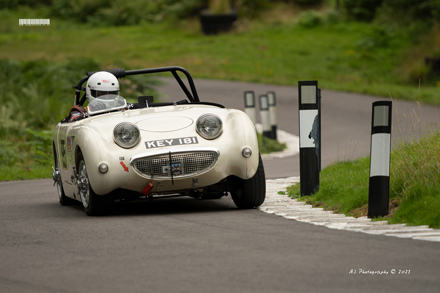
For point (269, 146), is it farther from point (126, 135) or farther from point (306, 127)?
point (126, 135)

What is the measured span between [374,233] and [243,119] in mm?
2220

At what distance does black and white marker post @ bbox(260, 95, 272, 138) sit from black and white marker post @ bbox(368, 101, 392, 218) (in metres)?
10.4

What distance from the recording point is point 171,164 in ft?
23.1

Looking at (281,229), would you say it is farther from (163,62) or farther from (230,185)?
(163,62)

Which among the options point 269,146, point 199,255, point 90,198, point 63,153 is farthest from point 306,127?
point 269,146

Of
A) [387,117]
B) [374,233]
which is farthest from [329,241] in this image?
[387,117]

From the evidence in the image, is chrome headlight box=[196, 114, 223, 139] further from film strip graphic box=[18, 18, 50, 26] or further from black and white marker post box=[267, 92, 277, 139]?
film strip graphic box=[18, 18, 50, 26]

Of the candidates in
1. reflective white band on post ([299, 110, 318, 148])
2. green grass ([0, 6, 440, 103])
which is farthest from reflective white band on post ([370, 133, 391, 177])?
green grass ([0, 6, 440, 103])

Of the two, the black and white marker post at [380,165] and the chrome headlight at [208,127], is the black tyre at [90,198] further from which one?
the black and white marker post at [380,165]

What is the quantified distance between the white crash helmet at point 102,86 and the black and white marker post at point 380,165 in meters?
3.38

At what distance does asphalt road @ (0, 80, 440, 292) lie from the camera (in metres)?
4.31

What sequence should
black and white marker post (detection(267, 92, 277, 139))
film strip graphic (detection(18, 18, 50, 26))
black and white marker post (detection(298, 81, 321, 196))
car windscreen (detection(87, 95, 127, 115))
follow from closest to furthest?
→ black and white marker post (detection(298, 81, 321, 196)) → car windscreen (detection(87, 95, 127, 115)) → black and white marker post (detection(267, 92, 277, 139)) → film strip graphic (detection(18, 18, 50, 26))

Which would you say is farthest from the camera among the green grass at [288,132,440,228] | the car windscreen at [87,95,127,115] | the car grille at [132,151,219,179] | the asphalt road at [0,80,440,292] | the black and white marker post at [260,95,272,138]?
the black and white marker post at [260,95,272,138]

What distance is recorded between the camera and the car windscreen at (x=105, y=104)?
8.34m
